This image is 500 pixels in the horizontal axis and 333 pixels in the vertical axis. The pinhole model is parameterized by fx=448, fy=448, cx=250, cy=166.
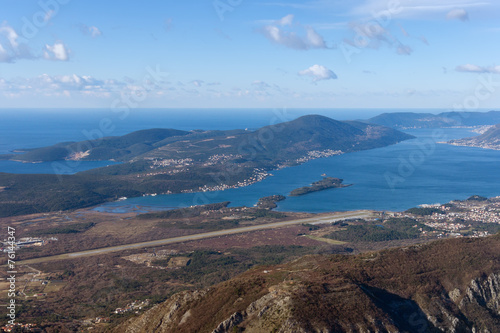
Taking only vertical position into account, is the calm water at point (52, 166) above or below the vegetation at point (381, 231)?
above

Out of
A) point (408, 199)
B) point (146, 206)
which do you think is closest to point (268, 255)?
point (146, 206)

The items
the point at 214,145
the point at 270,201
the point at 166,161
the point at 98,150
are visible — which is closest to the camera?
the point at 270,201

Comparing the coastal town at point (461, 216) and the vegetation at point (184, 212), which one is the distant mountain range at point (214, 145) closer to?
the vegetation at point (184, 212)

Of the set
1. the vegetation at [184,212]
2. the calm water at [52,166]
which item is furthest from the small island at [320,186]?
the calm water at [52,166]

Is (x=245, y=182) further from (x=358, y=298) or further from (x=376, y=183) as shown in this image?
(x=358, y=298)

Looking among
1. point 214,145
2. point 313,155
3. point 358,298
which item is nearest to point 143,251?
point 358,298

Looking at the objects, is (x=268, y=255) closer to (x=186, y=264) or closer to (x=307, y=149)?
(x=186, y=264)

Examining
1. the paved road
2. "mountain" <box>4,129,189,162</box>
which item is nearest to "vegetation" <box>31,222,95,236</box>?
the paved road
